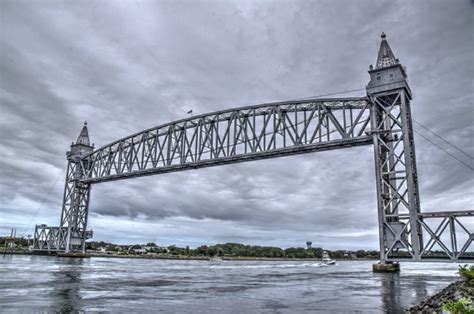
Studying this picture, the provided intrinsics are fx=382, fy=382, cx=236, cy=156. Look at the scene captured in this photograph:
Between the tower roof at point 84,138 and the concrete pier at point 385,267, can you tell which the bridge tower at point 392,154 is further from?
the tower roof at point 84,138

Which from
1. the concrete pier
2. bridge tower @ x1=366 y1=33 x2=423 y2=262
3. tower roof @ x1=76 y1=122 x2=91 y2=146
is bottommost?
the concrete pier

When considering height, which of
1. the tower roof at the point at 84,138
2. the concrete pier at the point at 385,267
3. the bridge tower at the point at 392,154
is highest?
the tower roof at the point at 84,138

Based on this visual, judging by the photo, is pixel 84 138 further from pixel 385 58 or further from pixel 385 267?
pixel 385 267

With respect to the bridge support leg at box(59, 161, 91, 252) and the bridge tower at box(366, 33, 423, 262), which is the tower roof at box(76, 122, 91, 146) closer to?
the bridge support leg at box(59, 161, 91, 252)

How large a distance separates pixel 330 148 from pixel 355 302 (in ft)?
102

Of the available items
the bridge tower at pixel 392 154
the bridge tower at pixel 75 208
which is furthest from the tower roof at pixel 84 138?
the bridge tower at pixel 392 154

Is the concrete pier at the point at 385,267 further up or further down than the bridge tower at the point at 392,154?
further down

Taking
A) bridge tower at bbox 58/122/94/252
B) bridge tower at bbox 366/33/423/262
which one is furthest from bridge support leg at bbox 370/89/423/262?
bridge tower at bbox 58/122/94/252

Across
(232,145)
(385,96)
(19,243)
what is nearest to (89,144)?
(232,145)

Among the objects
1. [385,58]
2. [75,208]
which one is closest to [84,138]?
[75,208]

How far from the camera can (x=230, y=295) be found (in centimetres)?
2538

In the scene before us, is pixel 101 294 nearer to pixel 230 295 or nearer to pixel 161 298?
pixel 161 298

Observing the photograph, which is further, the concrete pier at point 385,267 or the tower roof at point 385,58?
the tower roof at point 385,58

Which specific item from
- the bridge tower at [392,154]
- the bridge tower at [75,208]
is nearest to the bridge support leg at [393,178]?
the bridge tower at [392,154]
